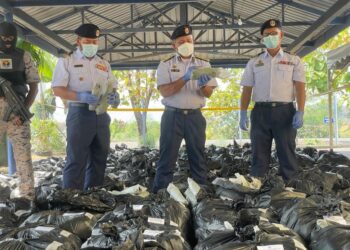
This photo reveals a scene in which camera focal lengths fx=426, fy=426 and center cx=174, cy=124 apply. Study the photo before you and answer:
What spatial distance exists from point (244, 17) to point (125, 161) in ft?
13.7

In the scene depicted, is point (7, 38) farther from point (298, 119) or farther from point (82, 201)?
point (298, 119)

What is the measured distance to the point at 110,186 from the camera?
3.58m

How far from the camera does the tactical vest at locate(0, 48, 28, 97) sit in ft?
12.2

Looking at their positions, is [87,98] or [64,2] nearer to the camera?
[87,98]

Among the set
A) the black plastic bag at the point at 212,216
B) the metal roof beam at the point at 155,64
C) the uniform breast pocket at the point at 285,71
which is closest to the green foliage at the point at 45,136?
the metal roof beam at the point at 155,64

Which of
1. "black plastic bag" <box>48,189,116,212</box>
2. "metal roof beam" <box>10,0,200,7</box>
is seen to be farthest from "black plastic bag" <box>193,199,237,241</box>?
"metal roof beam" <box>10,0,200,7</box>

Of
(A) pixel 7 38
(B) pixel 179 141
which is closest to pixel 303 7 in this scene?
(B) pixel 179 141

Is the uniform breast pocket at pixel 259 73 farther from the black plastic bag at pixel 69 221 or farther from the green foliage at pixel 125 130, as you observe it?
the green foliage at pixel 125 130

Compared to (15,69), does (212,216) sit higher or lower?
lower

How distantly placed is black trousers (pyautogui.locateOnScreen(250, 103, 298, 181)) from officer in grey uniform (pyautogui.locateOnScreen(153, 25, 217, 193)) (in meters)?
0.55

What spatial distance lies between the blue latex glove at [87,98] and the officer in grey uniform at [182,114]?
2.16 ft

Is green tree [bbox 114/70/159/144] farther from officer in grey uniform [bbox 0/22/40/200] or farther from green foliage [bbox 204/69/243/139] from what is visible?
officer in grey uniform [bbox 0/22/40/200]

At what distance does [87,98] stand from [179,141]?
0.92 m

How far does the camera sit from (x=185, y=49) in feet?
13.0
